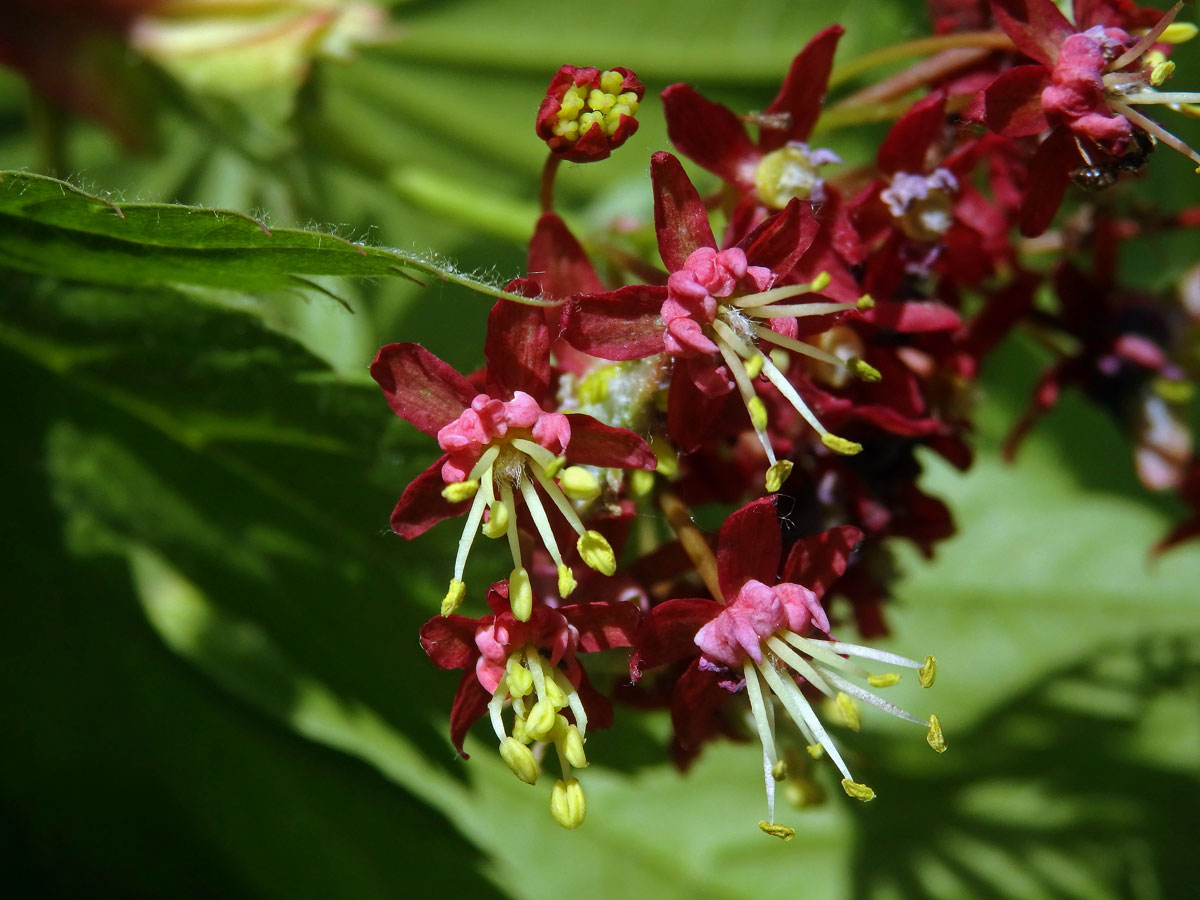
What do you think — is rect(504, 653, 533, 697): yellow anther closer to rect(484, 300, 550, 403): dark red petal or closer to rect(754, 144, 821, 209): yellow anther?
rect(484, 300, 550, 403): dark red petal

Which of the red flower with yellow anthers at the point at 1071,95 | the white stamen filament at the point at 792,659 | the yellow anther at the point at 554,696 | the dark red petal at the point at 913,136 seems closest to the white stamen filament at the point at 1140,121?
the red flower with yellow anthers at the point at 1071,95

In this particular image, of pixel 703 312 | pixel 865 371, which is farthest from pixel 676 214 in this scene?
pixel 865 371

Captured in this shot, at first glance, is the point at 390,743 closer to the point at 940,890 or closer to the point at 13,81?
the point at 940,890

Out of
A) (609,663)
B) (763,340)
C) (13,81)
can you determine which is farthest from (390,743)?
(13,81)

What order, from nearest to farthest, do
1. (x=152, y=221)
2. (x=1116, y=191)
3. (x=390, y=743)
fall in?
1. (x=152, y=221)
2. (x=1116, y=191)
3. (x=390, y=743)

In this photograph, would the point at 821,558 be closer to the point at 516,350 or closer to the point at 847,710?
the point at 847,710

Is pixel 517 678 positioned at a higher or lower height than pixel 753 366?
lower

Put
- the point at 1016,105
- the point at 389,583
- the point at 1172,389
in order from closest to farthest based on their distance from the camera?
the point at 1016,105
the point at 389,583
the point at 1172,389

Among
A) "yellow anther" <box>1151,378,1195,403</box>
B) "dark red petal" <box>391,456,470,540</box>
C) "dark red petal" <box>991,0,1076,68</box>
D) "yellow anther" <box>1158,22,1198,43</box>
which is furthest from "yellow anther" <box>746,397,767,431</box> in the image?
"yellow anther" <box>1151,378,1195,403</box>
